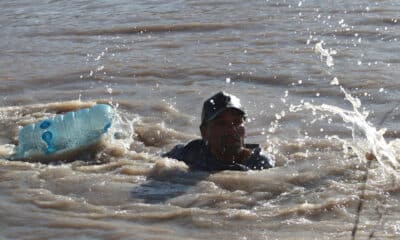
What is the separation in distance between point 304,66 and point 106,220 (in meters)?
4.69

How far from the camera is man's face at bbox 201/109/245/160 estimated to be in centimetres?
561

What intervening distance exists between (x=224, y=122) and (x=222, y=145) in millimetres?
170

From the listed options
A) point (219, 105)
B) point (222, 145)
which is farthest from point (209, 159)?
point (219, 105)

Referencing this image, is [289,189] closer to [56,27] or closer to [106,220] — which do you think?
[106,220]

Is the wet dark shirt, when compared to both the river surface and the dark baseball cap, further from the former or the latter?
the dark baseball cap

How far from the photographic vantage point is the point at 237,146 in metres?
5.73

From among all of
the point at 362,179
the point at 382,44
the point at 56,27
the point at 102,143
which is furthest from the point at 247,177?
the point at 56,27

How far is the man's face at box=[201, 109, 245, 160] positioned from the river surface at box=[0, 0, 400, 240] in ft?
0.77

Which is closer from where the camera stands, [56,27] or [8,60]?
[8,60]

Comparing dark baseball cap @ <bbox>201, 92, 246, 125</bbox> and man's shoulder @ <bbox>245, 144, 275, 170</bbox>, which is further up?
dark baseball cap @ <bbox>201, 92, 246, 125</bbox>

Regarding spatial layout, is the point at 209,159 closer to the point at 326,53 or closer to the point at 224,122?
the point at 224,122

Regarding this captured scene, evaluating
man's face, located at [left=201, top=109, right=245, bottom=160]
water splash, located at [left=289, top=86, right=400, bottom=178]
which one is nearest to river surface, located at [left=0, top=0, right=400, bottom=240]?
water splash, located at [left=289, top=86, right=400, bottom=178]

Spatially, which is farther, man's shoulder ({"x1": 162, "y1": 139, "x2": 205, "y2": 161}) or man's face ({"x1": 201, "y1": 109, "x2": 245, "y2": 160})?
man's shoulder ({"x1": 162, "y1": 139, "x2": 205, "y2": 161})

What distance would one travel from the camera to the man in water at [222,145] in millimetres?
5617
